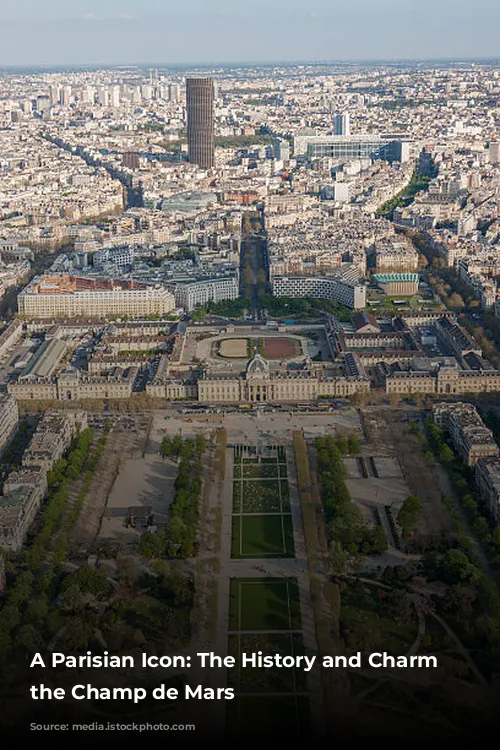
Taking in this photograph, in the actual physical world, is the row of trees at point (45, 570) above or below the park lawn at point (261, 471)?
above

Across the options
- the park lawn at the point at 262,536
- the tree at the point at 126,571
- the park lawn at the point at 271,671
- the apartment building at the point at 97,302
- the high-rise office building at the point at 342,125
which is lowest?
the park lawn at the point at 271,671

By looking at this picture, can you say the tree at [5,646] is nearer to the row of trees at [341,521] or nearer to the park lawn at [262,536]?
the park lawn at [262,536]

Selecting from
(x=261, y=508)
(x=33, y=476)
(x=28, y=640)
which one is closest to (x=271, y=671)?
(x=28, y=640)

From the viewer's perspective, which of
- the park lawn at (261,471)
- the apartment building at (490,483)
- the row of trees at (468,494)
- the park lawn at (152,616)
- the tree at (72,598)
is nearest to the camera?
the park lawn at (152,616)

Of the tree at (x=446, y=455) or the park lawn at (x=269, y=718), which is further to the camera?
the tree at (x=446, y=455)

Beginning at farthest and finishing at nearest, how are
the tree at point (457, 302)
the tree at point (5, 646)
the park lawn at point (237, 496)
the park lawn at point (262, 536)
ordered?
the tree at point (457, 302)
the park lawn at point (237, 496)
the park lawn at point (262, 536)
the tree at point (5, 646)

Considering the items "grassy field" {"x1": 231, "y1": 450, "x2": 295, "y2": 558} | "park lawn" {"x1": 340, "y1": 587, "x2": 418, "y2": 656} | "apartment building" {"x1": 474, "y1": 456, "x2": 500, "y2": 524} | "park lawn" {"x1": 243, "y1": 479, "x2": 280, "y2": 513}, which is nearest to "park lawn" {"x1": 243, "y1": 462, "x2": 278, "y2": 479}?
"grassy field" {"x1": 231, "y1": 450, "x2": 295, "y2": 558}

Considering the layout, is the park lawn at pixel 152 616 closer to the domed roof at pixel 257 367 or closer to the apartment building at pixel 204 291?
the domed roof at pixel 257 367

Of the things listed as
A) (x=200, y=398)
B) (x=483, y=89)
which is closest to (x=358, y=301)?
(x=200, y=398)

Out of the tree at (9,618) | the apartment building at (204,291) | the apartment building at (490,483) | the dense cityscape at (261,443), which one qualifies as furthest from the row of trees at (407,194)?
the tree at (9,618)
